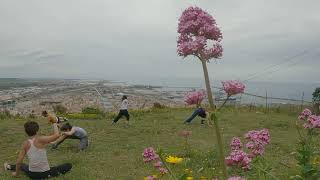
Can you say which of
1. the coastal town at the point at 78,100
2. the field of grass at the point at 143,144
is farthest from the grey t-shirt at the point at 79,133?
the coastal town at the point at 78,100

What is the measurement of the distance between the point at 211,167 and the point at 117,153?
3.75 meters

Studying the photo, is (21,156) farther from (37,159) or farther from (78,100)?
(78,100)

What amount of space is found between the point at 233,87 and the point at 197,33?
0.44 meters

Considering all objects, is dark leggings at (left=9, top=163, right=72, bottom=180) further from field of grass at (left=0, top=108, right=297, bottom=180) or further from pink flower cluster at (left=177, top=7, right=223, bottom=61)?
pink flower cluster at (left=177, top=7, right=223, bottom=61)

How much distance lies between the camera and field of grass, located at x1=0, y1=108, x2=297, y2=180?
481 inches

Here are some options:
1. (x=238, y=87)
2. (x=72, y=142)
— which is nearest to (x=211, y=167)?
(x=72, y=142)

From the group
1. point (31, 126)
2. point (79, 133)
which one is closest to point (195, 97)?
point (31, 126)

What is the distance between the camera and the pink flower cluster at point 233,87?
3586 millimetres

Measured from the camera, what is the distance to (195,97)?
12.3 feet

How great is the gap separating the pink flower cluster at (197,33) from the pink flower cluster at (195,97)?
0.25 m

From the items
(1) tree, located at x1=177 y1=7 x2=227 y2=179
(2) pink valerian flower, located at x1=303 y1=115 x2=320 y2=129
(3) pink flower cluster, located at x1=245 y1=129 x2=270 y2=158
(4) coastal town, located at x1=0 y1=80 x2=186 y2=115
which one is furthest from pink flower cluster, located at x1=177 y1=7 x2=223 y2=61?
(4) coastal town, located at x1=0 y1=80 x2=186 y2=115

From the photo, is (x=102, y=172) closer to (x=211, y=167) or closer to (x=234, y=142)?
(x=211, y=167)

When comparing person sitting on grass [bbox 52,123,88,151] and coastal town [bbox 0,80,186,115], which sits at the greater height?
person sitting on grass [bbox 52,123,88,151]

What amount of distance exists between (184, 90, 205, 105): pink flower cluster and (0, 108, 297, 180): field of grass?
4.00 m
